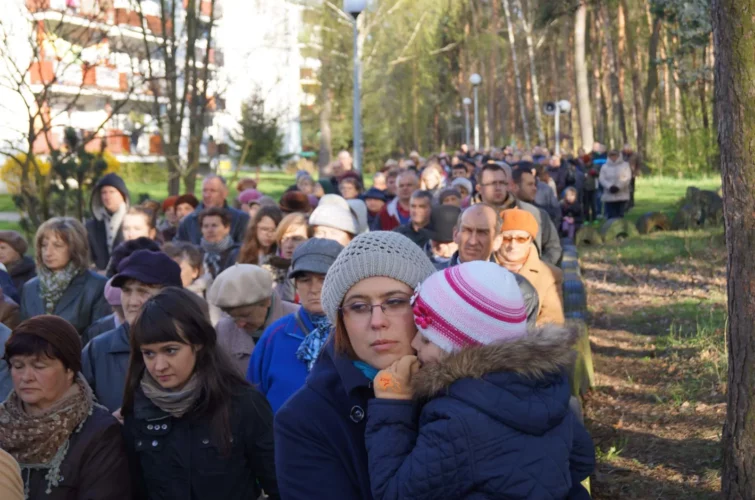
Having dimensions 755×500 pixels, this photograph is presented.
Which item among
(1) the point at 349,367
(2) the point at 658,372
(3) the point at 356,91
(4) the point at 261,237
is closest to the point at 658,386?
(2) the point at 658,372

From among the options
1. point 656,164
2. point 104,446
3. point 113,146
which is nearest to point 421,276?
point 104,446

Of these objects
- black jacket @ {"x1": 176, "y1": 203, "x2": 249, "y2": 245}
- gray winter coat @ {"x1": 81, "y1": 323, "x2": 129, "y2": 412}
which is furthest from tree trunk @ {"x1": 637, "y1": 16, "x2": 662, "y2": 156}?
gray winter coat @ {"x1": 81, "y1": 323, "x2": 129, "y2": 412}

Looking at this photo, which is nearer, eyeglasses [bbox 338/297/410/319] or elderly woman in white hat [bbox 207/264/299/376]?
eyeglasses [bbox 338/297/410/319]

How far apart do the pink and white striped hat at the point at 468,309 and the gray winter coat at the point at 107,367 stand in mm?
2589

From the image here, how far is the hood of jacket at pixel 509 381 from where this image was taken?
2494 millimetres

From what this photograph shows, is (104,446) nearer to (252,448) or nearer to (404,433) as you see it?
(252,448)

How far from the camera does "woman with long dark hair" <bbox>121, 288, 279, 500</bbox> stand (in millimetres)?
3982

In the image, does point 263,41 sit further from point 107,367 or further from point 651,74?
point 107,367

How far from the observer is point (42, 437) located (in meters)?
3.97

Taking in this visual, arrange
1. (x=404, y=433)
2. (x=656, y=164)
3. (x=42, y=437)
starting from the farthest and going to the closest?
(x=656, y=164), (x=42, y=437), (x=404, y=433)

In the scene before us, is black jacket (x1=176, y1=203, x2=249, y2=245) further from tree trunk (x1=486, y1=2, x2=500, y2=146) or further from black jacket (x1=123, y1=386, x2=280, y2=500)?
tree trunk (x1=486, y1=2, x2=500, y2=146)

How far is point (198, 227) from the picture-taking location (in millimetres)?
10125

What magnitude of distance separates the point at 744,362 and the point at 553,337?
289 cm

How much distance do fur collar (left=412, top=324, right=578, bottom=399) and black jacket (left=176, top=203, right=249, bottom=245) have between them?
7.21 metres
